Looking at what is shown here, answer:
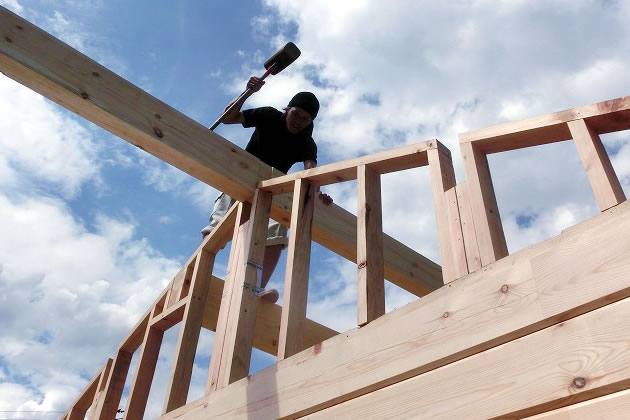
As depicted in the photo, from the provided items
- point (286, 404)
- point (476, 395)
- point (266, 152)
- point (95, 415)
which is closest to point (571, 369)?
point (476, 395)

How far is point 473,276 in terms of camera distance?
1624 millimetres

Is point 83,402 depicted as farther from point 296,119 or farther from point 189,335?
point 296,119

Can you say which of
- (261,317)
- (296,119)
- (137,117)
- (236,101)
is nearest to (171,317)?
(261,317)

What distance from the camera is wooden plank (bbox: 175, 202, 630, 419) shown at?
4.32ft

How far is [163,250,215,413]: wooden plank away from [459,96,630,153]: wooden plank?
1.78 meters

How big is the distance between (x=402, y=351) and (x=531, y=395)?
1.45 feet

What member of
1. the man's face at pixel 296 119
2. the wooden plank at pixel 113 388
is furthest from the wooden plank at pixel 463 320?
the man's face at pixel 296 119

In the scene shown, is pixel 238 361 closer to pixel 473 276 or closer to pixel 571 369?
pixel 473 276

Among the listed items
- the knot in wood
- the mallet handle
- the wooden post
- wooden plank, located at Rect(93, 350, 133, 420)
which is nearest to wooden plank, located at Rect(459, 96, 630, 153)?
the knot in wood

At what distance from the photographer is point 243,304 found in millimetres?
2537

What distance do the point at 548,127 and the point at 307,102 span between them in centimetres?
262

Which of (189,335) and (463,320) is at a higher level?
(189,335)

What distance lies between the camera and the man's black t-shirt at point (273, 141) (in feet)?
13.0

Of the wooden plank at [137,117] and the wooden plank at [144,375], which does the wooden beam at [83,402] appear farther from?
the wooden plank at [137,117]
